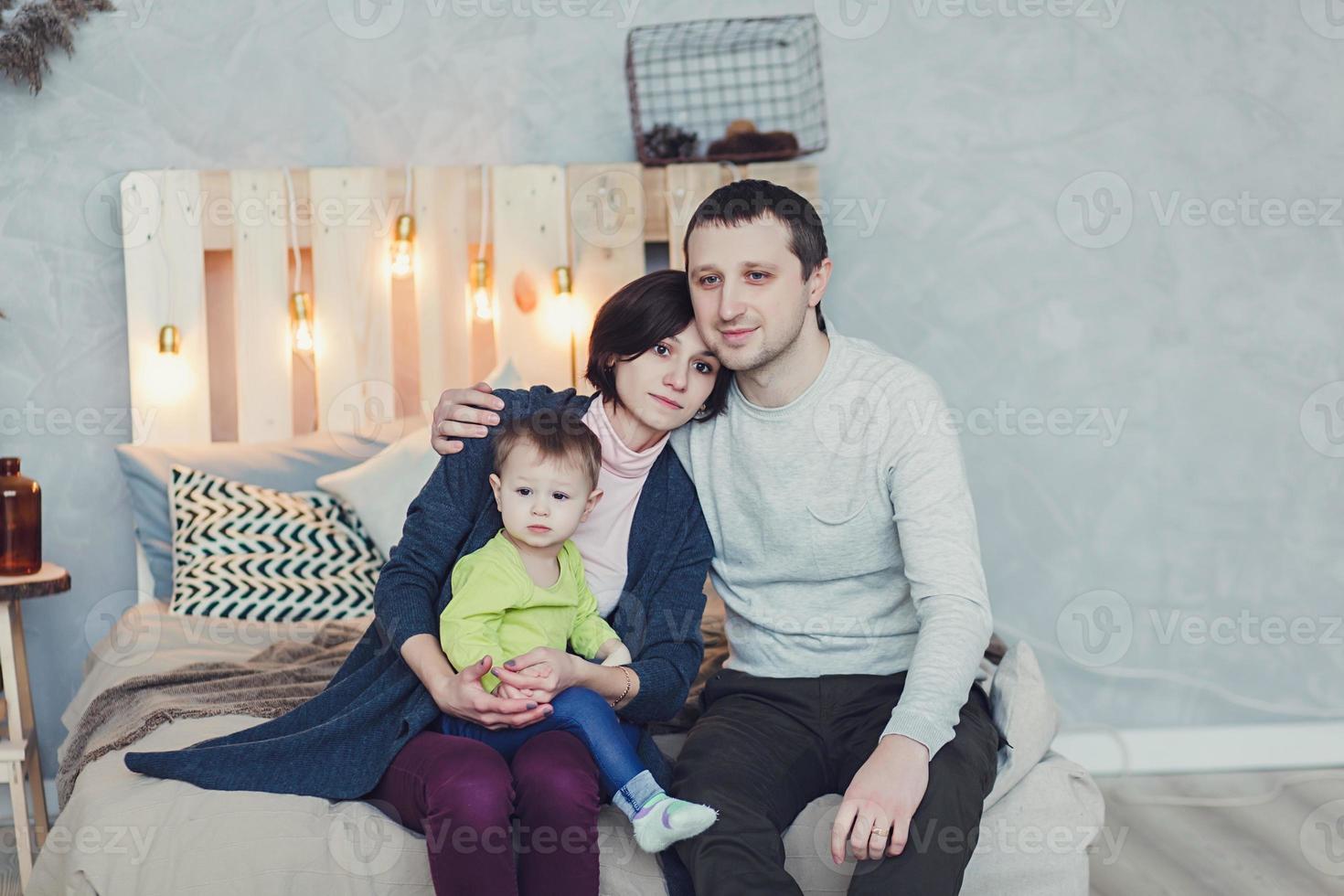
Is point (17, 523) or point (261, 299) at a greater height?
point (261, 299)

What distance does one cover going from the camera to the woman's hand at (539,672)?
1.33m

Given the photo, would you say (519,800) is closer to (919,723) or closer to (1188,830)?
(919,723)

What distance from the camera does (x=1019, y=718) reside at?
153cm

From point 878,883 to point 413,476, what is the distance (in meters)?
1.31
